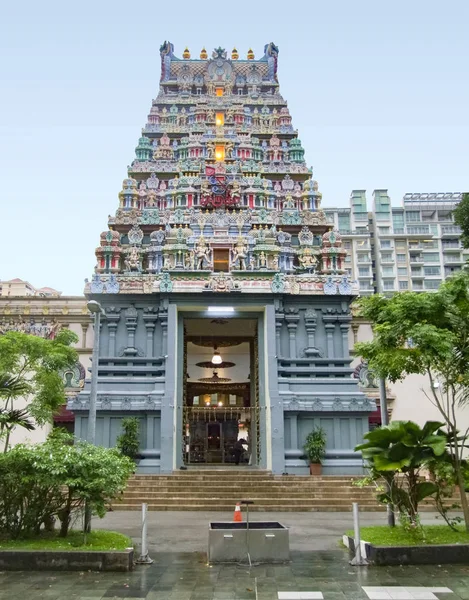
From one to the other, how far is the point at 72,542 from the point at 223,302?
14767mm

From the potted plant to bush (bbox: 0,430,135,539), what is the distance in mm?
12462

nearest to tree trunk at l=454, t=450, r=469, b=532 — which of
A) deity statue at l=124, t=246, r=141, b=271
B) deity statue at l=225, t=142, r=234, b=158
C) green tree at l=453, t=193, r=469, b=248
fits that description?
green tree at l=453, t=193, r=469, b=248

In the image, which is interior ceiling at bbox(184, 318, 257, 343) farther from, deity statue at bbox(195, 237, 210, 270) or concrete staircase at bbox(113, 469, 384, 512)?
concrete staircase at bbox(113, 469, 384, 512)

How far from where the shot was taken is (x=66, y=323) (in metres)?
31.2

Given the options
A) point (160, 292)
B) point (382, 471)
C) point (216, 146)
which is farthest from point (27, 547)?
point (216, 146)

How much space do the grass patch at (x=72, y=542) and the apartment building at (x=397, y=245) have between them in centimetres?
7098

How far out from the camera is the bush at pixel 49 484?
10.9 metres

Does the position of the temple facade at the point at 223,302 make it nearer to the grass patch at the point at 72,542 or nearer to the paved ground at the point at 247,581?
the grass patch at the point at 72,542

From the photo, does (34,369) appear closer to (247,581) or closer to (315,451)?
(315,451)

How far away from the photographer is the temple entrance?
2781 centimetres

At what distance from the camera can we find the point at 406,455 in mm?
11430

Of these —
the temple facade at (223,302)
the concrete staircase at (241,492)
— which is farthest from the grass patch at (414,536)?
the temple facade at (223,302)

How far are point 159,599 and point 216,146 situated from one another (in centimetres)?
2574

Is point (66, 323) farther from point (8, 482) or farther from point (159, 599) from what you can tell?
point (159, 599)
